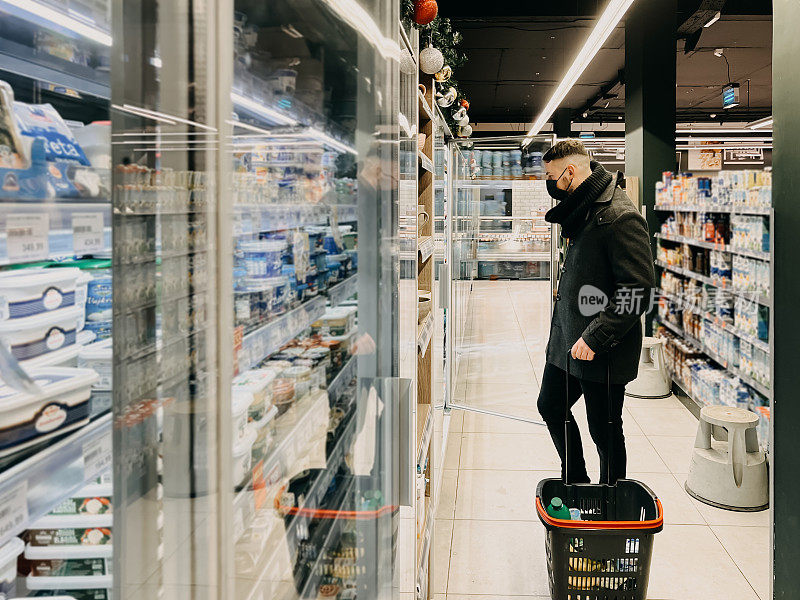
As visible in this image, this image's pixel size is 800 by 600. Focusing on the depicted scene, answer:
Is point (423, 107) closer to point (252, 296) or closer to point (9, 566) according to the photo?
point (252, 296)

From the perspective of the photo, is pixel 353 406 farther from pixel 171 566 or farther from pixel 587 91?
pixel 587 91

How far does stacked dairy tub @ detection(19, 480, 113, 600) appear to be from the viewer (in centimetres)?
40

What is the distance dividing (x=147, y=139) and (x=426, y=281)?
293 centimetres

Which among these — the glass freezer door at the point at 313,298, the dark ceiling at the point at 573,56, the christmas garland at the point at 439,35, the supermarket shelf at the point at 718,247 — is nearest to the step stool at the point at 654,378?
the supermarket shelf at the point at 718,247

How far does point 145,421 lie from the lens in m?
0.41

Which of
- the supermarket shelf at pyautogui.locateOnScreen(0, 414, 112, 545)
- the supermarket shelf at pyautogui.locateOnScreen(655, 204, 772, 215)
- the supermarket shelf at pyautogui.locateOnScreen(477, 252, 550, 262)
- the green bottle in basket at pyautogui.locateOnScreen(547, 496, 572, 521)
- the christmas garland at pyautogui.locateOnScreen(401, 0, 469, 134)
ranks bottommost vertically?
the green bottle in basket at pyautogui.locateOnScreen(547, 496, 572, 521)

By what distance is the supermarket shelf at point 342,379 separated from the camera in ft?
3.16

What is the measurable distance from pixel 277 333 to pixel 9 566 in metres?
0.35

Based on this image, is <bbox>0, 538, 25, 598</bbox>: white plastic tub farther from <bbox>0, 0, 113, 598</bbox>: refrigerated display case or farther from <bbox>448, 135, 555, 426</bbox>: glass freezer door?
<bbox>448, 135, 555, 426</bbox>: glass freezer door

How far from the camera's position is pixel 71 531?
433 millimetres

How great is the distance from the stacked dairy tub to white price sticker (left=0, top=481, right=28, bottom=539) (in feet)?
0.05

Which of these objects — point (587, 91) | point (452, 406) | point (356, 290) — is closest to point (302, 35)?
point (356, 290)

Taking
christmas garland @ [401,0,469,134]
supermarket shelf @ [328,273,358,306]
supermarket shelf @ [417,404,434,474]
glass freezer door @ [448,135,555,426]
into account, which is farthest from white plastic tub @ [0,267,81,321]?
glass freezer door @ [448,135,555,426]

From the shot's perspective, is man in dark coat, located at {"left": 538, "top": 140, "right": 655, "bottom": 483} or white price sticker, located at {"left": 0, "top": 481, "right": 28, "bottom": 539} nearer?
white price sticker, located at {"left": 0, "top": 481, "right": 28, "bottom": 539}
